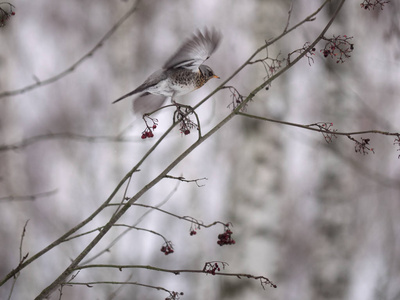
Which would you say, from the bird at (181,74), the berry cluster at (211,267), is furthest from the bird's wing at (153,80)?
the berry cluster at (211,267)

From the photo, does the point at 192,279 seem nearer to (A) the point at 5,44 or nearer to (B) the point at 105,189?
(B) the point at 105,189

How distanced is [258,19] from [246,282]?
4.88 feet

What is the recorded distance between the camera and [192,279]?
12.8 feet

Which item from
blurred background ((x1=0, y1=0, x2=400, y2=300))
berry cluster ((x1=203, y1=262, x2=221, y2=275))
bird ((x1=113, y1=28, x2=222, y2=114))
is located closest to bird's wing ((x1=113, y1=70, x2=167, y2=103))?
bird ((x1=113, y1=28, x2=222, y2=114))

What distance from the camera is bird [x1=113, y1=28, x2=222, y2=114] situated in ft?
3.12

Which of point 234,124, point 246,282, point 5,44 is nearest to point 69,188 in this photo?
point 5,44

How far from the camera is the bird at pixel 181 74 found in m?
0.95

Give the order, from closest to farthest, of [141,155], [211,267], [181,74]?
[211,267]
[181,74]
[141,155]

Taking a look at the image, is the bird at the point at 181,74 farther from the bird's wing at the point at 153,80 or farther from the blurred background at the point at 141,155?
the blurred background at the point at 141,155

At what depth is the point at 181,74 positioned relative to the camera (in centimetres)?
113

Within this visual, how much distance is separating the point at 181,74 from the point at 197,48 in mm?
166

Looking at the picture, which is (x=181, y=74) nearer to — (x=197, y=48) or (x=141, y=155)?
(x=197, y=48)

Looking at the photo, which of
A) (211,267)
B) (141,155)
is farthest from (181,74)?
(141,155)

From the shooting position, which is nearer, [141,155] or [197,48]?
[197,48]
